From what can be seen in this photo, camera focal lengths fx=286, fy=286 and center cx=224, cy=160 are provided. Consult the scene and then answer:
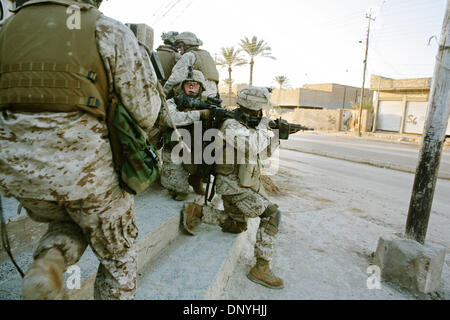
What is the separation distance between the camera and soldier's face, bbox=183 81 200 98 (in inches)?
126

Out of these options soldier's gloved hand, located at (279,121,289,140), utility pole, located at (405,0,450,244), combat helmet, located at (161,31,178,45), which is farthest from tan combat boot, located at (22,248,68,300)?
combat helmet, located at (161,31,178,45)

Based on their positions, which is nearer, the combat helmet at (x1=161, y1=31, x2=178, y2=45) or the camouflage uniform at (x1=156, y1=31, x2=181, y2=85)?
the camouflage uniform at (x1=156, y1=31, x2=181, y2=85)

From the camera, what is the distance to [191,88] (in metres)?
3.20

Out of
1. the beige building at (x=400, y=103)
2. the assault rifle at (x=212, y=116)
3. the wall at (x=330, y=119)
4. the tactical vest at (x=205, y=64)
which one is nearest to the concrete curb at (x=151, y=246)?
the assault rifle at (x=212, y=116)

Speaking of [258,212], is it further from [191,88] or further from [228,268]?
[191,88]

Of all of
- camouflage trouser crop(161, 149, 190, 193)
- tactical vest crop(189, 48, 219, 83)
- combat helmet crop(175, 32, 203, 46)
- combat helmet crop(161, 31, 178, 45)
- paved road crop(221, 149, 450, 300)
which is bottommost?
paved road crop(221, 149, 450, 300)

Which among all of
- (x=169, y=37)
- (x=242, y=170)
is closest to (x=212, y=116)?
(x=242, y=170)

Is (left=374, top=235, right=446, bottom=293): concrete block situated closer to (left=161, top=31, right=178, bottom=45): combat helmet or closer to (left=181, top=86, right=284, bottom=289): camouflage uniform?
(left=181, top=86, right=284, bottom=289): camouflage uniform

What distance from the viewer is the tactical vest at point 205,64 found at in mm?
3995

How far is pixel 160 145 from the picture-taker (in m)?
3.43

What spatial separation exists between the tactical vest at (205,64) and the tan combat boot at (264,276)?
8.92 ft

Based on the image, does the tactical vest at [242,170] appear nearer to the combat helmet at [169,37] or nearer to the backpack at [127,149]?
the backpack at [127,149]

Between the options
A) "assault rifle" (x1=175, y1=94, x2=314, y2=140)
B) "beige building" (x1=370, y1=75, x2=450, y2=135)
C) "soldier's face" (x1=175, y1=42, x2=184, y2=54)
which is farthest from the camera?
"beige building" (x1=370, y1=75, x2=450, y2=135)
